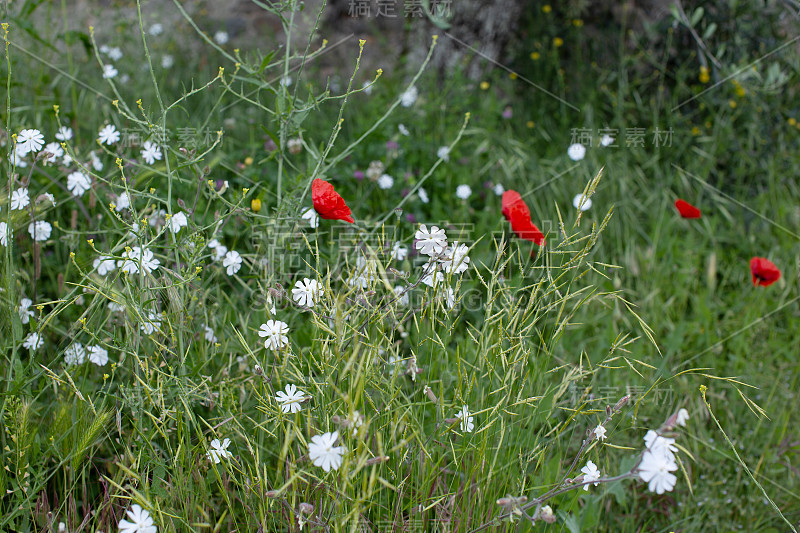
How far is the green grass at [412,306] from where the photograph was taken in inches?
46.4

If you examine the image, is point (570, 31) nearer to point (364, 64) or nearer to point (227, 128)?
point (364, 64)

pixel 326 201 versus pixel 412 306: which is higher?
pixel 326 201

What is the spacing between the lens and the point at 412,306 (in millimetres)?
1533

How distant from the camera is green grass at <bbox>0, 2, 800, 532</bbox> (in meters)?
1.18

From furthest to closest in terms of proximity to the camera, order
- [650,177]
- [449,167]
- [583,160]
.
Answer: [650,177] < [583,160] < [449,167]

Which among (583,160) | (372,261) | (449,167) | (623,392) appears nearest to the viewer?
(372,261)

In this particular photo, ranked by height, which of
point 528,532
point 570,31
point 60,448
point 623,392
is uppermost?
point 570,31

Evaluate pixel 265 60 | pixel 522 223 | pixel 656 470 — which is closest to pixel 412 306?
pixel 522 223

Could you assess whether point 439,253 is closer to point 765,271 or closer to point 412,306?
point 412,306

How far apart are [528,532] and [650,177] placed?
207cm

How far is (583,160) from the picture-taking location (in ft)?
8.86

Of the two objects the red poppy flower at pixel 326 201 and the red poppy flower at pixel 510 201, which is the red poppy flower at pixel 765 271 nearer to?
the red poppy flower at pixel 510 201

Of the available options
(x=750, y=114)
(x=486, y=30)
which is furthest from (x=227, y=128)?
(x=750, y=114)

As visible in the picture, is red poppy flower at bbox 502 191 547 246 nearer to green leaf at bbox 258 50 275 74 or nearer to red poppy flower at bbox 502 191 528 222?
red poppy flower at bbox 502 191 528 222
